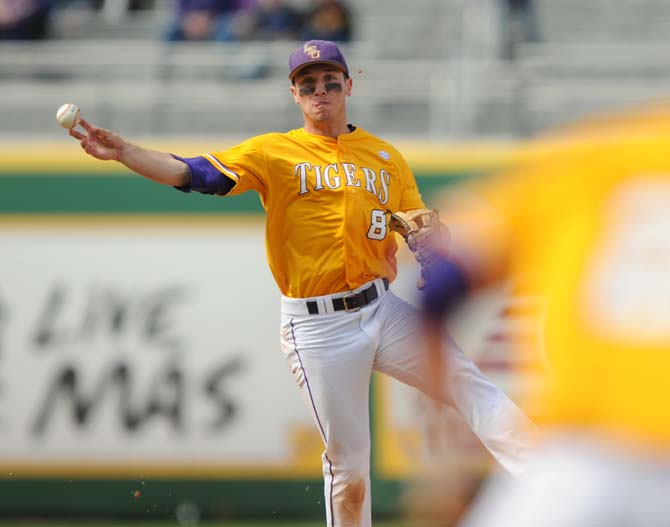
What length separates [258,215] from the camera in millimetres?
8398

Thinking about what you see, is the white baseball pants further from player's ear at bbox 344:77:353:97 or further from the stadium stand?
the stadium stand

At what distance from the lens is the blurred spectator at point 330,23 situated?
31.4 ft

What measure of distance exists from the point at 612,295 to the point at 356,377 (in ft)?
9.74

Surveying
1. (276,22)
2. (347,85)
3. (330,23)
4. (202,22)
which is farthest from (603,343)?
(202,22)

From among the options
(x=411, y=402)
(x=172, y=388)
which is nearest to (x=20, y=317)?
(x=172, y=388)

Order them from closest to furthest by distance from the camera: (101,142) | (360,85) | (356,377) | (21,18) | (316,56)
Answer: (101,142) < (316,56) < (356,377) < (360,85) < (21,18)

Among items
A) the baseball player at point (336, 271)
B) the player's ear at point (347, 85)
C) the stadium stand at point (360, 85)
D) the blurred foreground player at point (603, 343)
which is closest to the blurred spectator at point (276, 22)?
the stadium stand at point (360, 85)

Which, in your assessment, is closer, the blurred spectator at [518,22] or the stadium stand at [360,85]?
the stadium stand at [360,85]

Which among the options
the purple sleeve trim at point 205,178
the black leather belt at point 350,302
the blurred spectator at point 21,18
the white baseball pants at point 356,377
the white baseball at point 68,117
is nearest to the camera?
the white baseball at point 68,117

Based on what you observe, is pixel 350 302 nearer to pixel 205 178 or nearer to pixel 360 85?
pixel 205 178

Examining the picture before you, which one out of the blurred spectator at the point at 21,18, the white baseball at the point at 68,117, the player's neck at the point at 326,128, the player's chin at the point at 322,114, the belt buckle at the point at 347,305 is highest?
the blurred spectator at the point at 21,18

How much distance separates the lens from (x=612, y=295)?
2289 millimetres

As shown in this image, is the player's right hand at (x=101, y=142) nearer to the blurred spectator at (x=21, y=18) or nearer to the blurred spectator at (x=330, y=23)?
the blurred spectator at (x=330, y=23)

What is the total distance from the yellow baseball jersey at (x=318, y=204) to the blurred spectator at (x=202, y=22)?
16.2 feet
